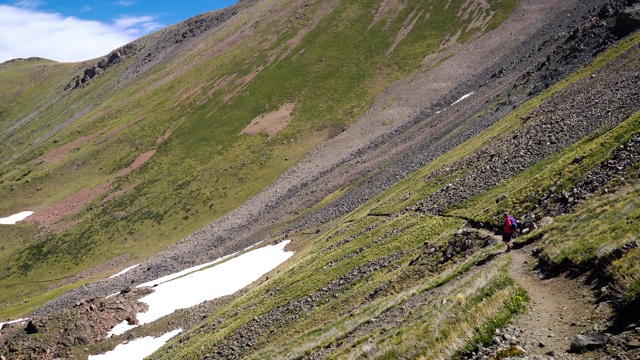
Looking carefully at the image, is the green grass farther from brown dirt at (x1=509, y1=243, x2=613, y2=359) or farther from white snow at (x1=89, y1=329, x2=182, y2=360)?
white snow at (x1=89, y1=329, x2=182, y2=360)

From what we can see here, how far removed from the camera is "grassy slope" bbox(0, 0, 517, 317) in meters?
93.1

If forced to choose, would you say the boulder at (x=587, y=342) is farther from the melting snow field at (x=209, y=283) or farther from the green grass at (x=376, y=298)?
the melting snow field at (x=209, y=283)

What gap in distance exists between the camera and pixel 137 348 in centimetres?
4906

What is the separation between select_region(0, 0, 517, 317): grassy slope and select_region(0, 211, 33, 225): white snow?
10.00 ft

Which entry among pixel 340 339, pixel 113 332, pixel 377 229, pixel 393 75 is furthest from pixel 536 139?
pixel 393 75

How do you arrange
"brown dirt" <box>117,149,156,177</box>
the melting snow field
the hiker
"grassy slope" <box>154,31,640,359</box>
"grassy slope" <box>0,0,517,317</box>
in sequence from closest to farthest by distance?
"grassy slope" <box>154,31,640,359</box> → the hiker → the melting snow field → "grassy slope" <box>0,0,517,317</box> → "brown dirt" <box>117,149,156,177</box>

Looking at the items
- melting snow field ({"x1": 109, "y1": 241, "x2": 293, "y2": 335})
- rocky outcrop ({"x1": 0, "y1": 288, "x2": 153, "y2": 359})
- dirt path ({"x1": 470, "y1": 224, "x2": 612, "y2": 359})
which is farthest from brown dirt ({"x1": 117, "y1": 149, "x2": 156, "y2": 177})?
dirt path ({"x1": 470, "y1": 224, "x2": 612, "y2": 359})

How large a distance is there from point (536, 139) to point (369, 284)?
2238cm

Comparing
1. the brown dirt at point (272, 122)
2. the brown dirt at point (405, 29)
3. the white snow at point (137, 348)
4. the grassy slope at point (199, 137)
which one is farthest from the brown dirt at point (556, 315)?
the brown dirt at point (405, 29)

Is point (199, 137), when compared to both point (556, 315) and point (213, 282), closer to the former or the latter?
point (213, 282)

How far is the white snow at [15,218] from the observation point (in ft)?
348

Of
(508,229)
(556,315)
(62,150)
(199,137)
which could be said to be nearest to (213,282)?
(508,229)

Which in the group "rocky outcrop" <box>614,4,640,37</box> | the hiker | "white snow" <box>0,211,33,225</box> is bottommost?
the hiker

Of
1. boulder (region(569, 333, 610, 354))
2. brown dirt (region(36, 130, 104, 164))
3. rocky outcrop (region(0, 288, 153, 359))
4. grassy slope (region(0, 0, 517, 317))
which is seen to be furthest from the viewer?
brown dirt (region(36, 130, 104, 164))
